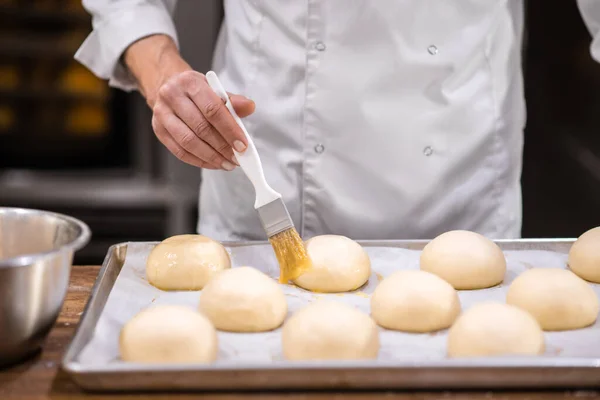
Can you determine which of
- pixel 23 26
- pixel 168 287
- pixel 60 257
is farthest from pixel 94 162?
pixel 60 257

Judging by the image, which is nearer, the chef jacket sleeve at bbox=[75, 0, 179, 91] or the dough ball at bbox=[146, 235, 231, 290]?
the dough ball at bbox=[146, 235, 231, 290]

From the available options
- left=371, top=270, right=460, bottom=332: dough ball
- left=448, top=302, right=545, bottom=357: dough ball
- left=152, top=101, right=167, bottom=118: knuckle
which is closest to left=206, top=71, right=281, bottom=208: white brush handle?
left=152, top=101, right=167, bottom=118: knuckle

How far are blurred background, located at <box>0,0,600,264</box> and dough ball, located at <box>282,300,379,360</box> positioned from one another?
71.8 inches

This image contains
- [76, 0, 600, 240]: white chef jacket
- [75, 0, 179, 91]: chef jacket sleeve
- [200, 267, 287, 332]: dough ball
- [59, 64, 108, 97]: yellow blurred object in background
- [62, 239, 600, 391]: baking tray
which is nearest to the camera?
[62, 239, 600, 391]: baking tray

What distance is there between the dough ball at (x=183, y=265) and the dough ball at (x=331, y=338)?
305 millimetres

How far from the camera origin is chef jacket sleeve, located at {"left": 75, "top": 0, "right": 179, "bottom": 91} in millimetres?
1631

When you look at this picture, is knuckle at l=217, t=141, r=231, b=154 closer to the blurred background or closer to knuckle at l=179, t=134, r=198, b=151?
knuckle at l=179, t=134, r=198, b=151

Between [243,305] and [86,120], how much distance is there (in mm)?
2103

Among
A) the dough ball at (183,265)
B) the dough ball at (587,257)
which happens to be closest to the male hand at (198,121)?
the dough ball at (183,265)

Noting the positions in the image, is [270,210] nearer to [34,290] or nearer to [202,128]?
[202,128]

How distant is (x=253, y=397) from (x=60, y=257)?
1.03 feet

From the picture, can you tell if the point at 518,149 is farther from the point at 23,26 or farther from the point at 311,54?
the point at 23,26

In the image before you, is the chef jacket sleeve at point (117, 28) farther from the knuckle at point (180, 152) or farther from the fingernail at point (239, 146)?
the fingernail at point (239, 146)

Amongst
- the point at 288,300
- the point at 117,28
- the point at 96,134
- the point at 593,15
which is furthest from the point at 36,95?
the point at 593,15
